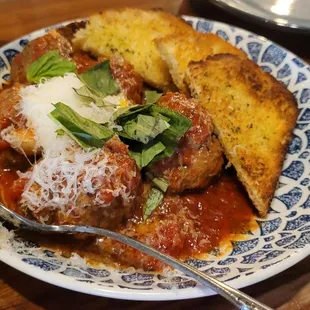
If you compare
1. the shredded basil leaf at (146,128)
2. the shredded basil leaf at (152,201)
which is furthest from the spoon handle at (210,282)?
the shredded basil leaf at (146,128)

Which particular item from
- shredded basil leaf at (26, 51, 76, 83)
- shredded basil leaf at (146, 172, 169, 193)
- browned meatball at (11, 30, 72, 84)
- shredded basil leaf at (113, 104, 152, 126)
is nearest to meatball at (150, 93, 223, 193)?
shredded basil leaf at (146, 172, 169, 193)

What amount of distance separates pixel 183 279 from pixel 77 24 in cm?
192

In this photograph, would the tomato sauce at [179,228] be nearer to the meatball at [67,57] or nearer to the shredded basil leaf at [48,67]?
the shredded basil leaf at [48,67]

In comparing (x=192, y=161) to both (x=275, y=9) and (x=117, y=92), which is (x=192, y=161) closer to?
(x=117, y=92)

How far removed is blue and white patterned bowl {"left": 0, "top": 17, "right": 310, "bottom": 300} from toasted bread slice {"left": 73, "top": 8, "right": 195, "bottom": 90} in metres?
0.88

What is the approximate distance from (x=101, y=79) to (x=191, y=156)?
0.65m

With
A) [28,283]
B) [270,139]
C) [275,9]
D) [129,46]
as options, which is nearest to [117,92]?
[129,46]

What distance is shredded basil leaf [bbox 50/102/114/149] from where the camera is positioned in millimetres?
2002

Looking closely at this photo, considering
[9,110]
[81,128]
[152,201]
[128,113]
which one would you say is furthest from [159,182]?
[9,110]

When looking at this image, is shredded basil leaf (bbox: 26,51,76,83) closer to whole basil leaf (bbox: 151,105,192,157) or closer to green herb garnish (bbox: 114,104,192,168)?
green herb garnish (bbox: 114,104,192,168)

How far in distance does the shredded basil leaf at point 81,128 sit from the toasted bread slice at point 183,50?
77 cm

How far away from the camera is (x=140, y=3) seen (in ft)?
13.1

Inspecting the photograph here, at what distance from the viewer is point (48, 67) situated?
2.47 meters

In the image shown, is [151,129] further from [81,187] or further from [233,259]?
[233,259]
